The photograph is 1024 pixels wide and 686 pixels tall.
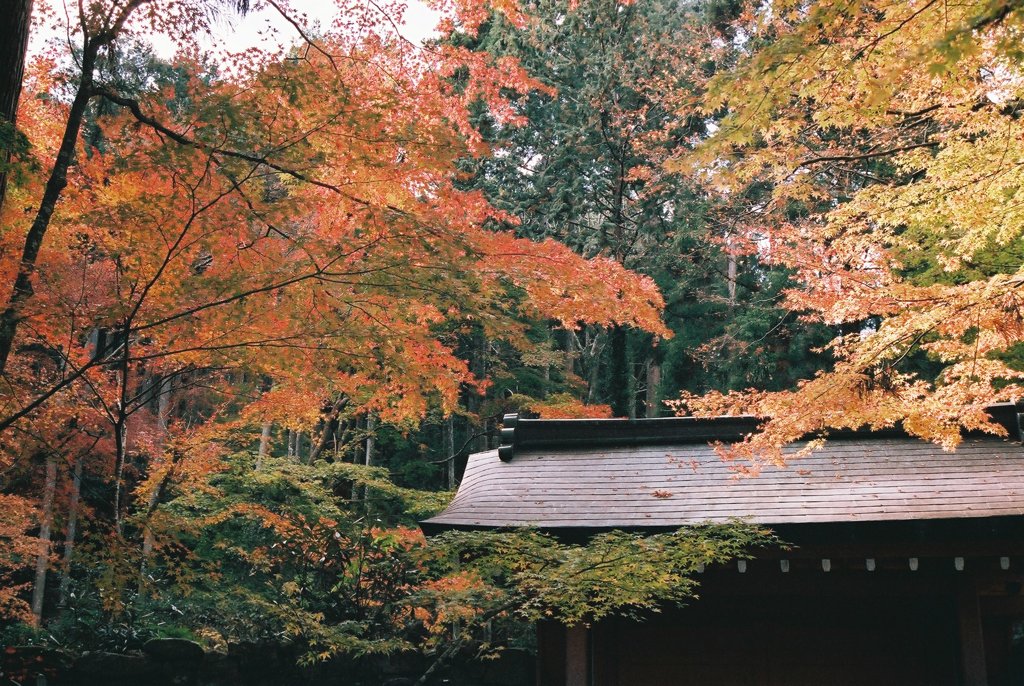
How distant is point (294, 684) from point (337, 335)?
25.0 feet

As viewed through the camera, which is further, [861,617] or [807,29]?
[861,617]

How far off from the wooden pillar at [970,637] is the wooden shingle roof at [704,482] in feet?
2.57

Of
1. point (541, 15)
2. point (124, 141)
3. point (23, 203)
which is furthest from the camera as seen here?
point (541, 15)

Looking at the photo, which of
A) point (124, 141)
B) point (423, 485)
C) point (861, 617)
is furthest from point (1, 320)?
point (423, 485)

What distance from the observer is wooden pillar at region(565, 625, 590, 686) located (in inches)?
237

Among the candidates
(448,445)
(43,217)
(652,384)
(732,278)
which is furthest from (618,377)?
(43,217)

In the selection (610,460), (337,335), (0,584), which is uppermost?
(337,335)

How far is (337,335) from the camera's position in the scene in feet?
17.1

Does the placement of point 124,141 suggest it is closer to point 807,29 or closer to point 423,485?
point 807,29

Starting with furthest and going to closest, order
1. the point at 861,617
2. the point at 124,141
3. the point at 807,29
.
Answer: the point at 861,617
the point at 124,141
the point at 807,29

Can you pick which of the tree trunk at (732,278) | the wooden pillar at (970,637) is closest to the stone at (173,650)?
the wooden pillar at (970,637)

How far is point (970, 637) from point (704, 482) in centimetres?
241

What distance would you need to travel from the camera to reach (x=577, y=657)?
607 centimetres

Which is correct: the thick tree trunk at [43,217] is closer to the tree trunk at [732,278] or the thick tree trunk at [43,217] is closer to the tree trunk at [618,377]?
the tree trunk at [618,377]
